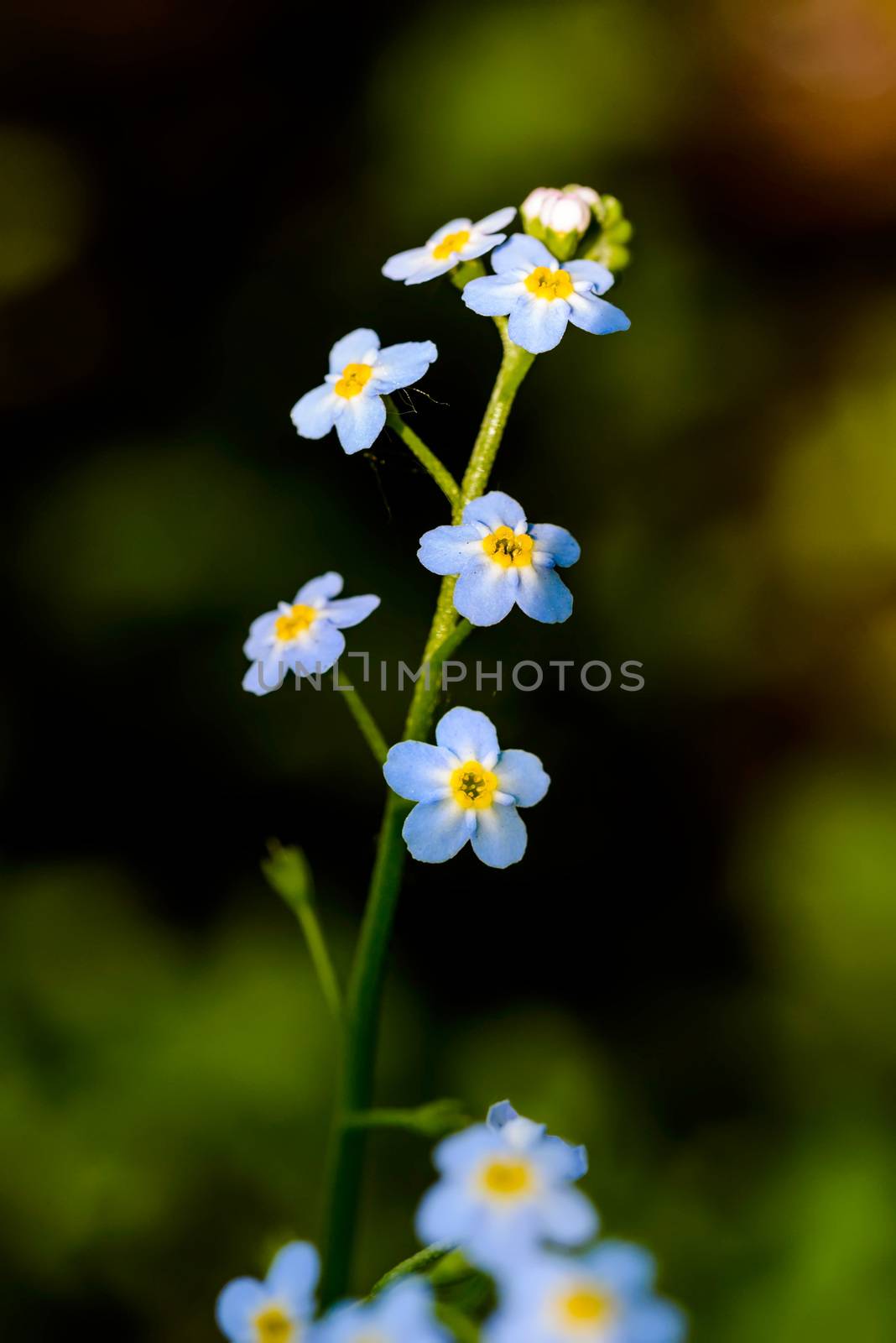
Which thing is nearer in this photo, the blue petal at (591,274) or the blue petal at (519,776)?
the blue petal at (519,776)

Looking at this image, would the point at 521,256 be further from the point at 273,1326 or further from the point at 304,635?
the point at 273,1326

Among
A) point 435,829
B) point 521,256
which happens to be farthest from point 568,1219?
point 521,256

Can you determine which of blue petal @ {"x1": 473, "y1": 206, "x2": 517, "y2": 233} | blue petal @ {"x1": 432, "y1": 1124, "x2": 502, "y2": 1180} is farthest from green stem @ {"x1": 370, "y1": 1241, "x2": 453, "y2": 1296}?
blue petal @ {"x1": 473, "y1": 206, "x2": 517, "y2": 233}

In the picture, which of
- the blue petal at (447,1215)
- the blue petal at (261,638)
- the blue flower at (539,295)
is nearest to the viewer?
the blue petal at (447,1215)

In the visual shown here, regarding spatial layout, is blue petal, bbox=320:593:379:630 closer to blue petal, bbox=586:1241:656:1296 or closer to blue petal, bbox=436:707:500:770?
blue petal, bbox=436:707:500:770

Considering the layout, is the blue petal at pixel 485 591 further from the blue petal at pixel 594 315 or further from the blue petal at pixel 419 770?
the blue petal at pixel 594 315

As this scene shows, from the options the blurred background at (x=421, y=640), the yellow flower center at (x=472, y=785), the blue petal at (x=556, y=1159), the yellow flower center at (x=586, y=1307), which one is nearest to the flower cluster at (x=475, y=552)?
the yellow flower center at (x=472, y=785)
